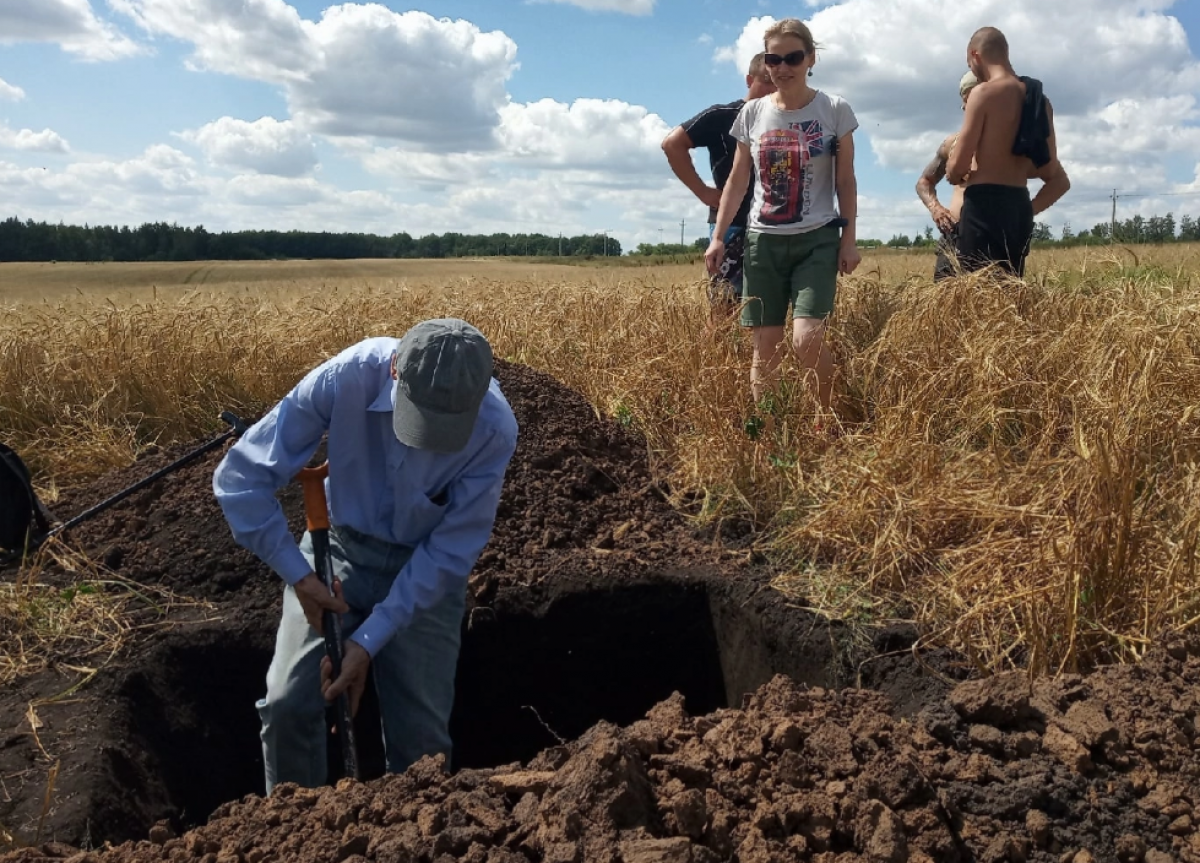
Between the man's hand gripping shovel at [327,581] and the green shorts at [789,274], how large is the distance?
2.29 m

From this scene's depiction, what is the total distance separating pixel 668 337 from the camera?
546 cm

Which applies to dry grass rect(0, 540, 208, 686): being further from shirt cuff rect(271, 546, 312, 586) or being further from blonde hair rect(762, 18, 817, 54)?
blonde hair rect(762, 18, 817, 54)

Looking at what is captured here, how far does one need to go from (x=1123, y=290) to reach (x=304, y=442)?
170 inches

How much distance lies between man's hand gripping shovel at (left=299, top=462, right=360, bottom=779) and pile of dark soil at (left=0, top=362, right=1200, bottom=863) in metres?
0.48

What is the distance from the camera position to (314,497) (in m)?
2.73

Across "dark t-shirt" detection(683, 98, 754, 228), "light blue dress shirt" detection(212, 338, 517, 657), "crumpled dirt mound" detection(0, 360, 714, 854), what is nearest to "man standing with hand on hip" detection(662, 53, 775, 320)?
"dark t-shirt" detection(683, 98, 754, 228)

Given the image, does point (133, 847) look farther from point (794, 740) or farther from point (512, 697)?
point (512, 697)

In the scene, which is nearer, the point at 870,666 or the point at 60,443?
the point at 870,666

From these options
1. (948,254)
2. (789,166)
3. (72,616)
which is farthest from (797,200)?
(72,616)

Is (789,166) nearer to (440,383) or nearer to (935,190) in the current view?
(935,190)

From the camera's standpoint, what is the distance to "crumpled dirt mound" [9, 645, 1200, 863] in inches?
72.9

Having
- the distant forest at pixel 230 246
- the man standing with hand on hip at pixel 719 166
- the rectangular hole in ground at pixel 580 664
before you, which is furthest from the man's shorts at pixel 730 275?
the distant forest at pixel 230 246

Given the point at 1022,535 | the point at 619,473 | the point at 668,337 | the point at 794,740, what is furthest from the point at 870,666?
the point at 668,337

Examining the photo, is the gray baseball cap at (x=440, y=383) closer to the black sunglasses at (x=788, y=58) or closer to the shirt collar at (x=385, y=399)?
the shirt collar at (x=385, y=399)
